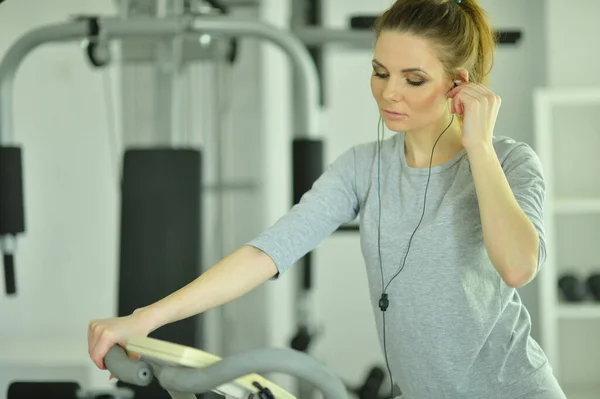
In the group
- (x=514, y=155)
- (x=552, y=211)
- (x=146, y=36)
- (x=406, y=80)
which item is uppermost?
(x=146, y=36)

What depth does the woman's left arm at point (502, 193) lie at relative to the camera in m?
1.21

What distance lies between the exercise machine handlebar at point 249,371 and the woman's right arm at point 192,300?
0.13 meters

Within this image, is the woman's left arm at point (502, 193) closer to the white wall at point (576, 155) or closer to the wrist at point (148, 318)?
the wrist at point (148, 318)

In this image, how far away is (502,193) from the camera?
4.03 ft

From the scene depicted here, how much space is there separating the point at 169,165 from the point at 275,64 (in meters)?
1.64

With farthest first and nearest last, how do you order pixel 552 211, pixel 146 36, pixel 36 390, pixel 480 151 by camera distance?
pixel 552 211, pixel 146 36, pixel 36 390, pixel 480 151

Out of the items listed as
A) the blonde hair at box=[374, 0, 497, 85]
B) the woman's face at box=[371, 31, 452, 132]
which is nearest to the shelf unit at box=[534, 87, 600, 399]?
the blonde hair at box=[374, 0, 497, 85]

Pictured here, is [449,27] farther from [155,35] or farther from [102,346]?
[155,35]

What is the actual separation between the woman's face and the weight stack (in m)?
1.05

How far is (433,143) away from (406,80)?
14 cm

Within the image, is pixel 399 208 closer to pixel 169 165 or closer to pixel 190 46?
pixel 169 165

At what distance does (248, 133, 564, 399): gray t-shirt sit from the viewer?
4.41ft

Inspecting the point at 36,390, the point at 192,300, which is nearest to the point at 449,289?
the point at 192,300

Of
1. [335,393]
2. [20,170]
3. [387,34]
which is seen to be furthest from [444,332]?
[20,170]
